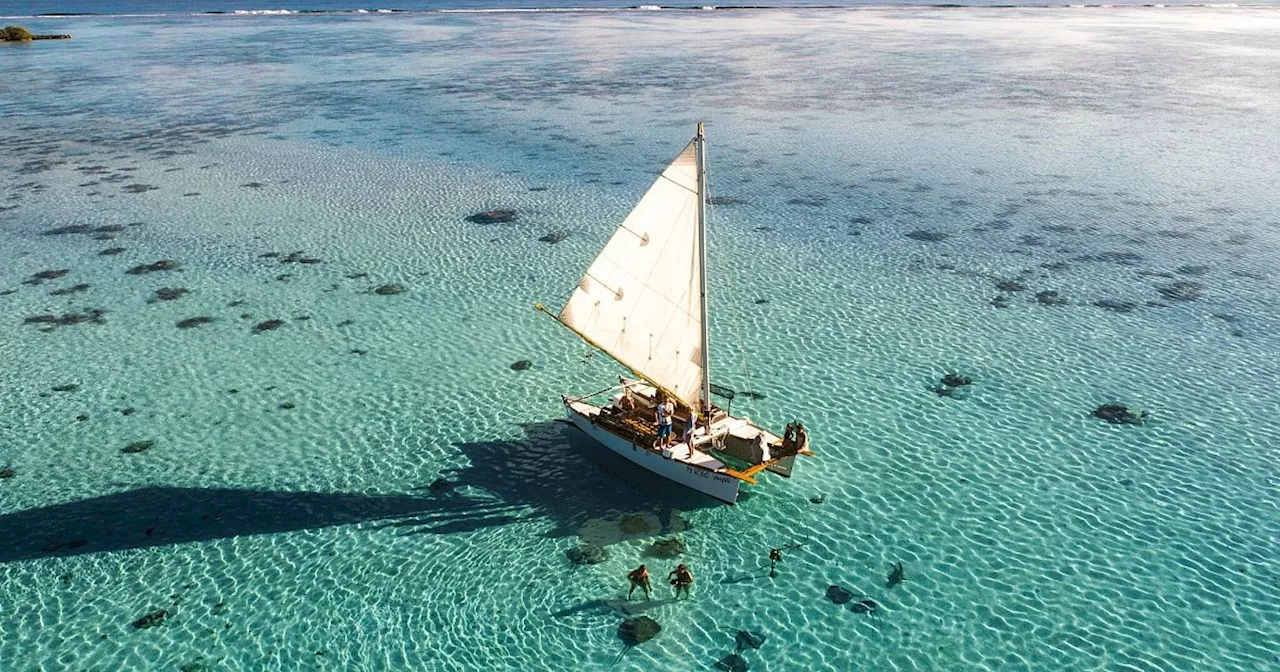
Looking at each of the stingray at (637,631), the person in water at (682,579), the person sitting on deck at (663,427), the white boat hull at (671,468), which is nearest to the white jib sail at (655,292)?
the person sitting on deck at (663,427)

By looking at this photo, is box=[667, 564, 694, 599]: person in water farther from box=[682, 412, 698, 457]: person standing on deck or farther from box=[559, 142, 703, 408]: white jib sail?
box=[559, 142, 703, 408]: white jib sail

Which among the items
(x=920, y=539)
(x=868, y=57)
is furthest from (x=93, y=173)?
(x=868, y=57)

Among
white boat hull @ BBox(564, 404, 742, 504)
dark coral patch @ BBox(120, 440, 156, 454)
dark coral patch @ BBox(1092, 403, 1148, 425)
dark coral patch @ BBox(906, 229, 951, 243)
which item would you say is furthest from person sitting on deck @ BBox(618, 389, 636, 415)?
dark coral patch @ BBox(906, 229, 951, 243)

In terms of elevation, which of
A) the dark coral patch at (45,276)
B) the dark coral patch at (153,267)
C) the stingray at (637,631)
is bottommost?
the stingray at (637,631)

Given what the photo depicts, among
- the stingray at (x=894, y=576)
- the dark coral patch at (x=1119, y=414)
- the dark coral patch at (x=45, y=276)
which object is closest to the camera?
the stingray at (x=894, y=576)

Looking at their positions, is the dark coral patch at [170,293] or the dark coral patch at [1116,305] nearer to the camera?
the dark coral patch at [1116,305]

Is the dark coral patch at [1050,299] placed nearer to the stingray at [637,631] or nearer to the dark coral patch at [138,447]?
the stingray at [637,631]

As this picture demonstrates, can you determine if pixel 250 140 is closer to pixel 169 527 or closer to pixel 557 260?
pixel 557 260
